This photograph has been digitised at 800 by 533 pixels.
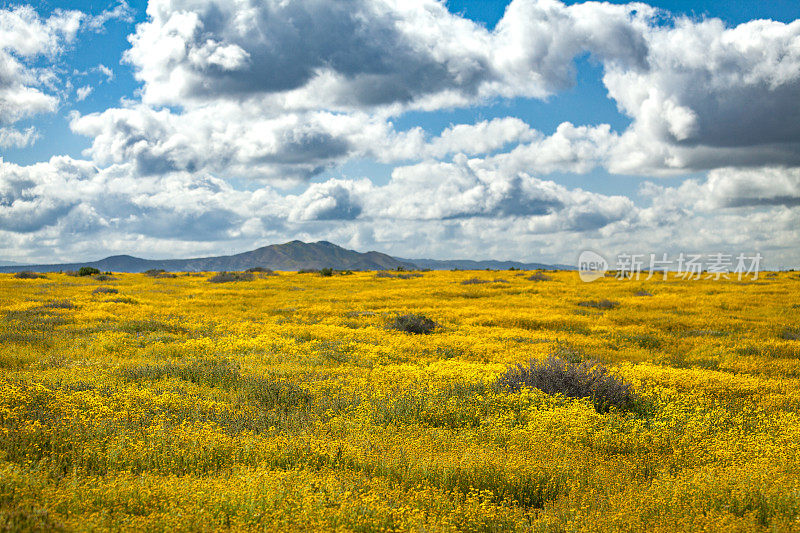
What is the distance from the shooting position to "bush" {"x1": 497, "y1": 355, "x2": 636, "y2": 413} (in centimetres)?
995

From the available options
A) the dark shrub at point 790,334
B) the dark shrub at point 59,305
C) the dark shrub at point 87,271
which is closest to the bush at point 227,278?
the dark shrub at point 87,271

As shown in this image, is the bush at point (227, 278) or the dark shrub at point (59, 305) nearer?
the dark shrub at point (59, 305)

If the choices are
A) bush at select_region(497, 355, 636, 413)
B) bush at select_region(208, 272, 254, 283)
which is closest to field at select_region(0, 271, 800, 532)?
bush at select_region(497, 355, 636, 413)

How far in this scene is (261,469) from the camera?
19.2ft

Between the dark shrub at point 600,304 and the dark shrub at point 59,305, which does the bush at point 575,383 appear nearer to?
the dark shrub at point 600,304

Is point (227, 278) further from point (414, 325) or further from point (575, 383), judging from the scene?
point (575, 383)

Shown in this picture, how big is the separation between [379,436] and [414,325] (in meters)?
11.8

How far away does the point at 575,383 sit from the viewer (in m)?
10.4

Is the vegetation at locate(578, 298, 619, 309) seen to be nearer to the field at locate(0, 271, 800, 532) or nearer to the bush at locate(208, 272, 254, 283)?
the field at locate(0, 271, 800, 532)

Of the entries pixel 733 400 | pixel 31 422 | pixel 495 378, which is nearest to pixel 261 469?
pixel 31 422

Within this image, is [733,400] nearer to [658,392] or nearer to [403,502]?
[658,392]

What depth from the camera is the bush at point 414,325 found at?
19000mm

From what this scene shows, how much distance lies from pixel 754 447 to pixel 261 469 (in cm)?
693

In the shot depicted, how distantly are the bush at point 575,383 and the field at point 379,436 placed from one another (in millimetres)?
318
